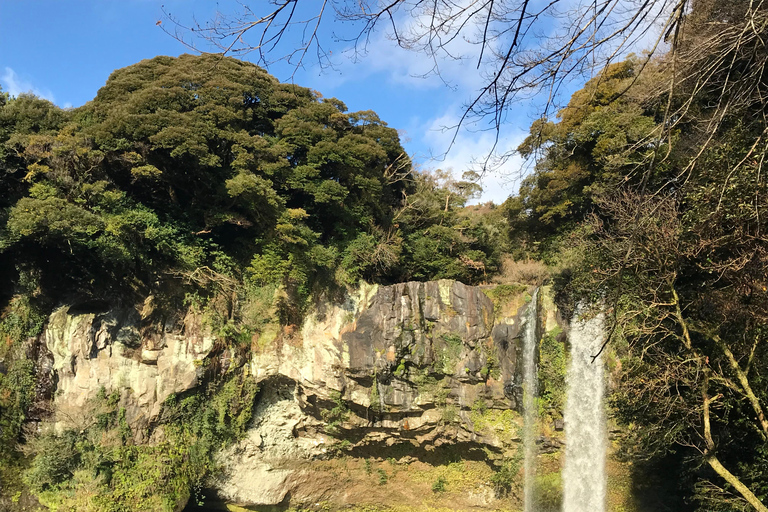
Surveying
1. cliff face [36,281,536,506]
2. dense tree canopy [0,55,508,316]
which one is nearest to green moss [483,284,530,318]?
cliff face [36,281,536,506]

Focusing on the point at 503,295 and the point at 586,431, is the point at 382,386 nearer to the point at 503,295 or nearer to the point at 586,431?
the point at 503,295

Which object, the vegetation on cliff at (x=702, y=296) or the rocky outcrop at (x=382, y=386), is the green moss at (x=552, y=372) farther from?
the vegetation on cliff at (x=702, y=296)

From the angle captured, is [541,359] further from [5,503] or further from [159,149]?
[5,503]

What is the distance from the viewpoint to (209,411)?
10.7 metres

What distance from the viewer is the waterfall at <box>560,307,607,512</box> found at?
10328 mm

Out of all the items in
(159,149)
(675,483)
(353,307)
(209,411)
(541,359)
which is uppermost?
(159,149)

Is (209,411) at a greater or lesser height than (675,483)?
greater

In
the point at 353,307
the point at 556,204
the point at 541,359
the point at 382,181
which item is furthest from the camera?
the point at 382,181

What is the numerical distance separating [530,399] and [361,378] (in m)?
4.29

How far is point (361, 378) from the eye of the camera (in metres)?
11.2

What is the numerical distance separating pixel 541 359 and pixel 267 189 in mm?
8020

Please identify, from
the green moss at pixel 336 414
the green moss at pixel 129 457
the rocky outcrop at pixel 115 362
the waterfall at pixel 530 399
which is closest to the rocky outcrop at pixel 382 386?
the green moss at pixel 336 414

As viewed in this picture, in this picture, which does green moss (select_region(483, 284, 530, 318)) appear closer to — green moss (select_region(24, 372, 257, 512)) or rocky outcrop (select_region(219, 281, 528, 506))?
rocky outcrop (select_region(219, 281, 528, 506))

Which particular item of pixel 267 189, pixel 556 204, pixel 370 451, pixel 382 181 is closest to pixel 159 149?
pixel 267 189
